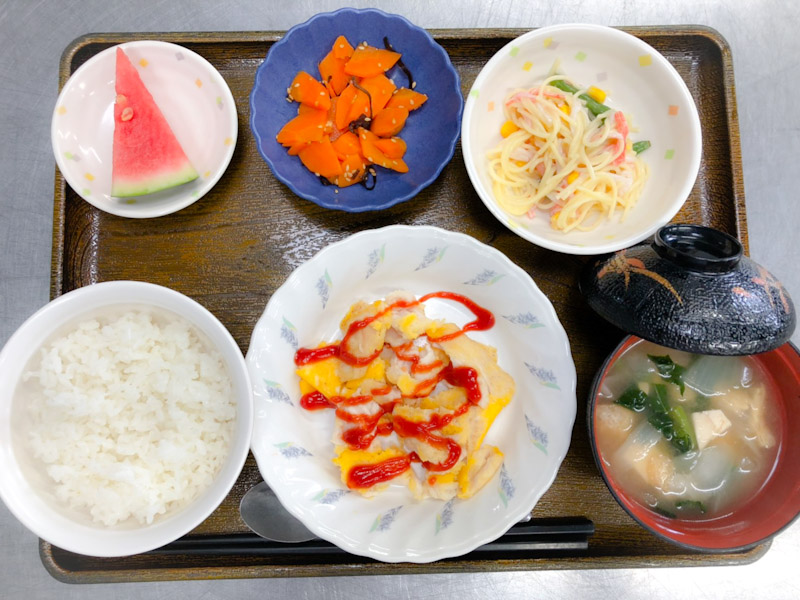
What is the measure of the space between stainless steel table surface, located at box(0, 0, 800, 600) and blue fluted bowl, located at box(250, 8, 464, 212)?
1.39 ft

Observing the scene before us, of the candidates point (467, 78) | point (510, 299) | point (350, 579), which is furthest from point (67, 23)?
point (350, 579)

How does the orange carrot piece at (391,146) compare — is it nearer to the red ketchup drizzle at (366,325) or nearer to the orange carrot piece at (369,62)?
the orange carrot piece at (369,62)

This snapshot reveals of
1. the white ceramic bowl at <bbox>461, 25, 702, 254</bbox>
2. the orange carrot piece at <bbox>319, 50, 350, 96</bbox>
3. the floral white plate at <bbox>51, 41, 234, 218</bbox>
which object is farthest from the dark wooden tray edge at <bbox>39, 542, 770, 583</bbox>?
the orange carrot piece at <bbox>319, 50, 350, 96</bbox>

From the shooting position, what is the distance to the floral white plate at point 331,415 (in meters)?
1.53

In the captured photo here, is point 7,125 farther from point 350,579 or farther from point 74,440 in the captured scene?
point 350,579

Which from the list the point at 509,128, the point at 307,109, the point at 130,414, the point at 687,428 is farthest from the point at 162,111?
the point at 687,428

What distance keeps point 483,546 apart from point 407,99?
136 centimetres

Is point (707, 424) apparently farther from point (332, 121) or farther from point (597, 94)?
point (332, 121)

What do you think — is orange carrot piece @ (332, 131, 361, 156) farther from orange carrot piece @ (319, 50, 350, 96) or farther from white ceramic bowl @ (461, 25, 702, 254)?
white ceramic bowl @ (461, 25, 702, 254)

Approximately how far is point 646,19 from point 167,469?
219 centimetres

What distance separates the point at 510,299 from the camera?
1636 millimetres

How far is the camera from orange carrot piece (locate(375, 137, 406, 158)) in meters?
1.72

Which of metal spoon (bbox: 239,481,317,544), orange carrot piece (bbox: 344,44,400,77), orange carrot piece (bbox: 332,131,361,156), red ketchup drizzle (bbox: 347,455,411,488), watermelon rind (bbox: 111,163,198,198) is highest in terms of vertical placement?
orange carrot piece (bbox: 344,44,400,77)

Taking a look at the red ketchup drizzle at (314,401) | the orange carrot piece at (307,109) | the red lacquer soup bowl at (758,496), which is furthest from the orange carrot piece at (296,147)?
the red lacquer soup bowl at (758,496)
